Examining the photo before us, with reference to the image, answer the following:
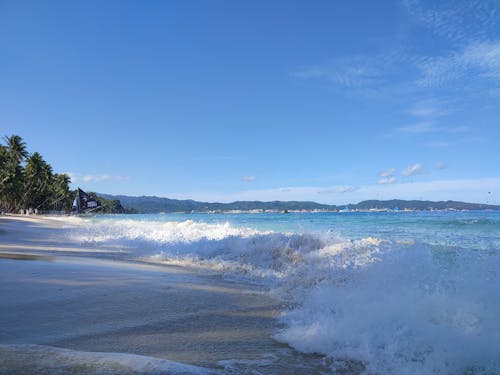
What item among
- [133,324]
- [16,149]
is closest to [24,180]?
[16,149]

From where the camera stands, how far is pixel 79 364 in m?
2.39

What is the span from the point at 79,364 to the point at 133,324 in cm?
139

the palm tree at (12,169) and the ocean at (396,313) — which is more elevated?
the palm tree at (12,169)

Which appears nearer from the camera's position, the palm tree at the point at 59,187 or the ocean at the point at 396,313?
the ocean at the point at 396,313

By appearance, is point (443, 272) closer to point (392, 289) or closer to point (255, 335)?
point (392, 289)

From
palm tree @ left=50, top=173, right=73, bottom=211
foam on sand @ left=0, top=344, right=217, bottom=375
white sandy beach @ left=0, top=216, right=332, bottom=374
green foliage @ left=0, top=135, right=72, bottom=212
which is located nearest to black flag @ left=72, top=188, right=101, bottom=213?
green foliage @ left=0, top=135, right=72, bottom=212

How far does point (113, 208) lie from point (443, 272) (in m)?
171

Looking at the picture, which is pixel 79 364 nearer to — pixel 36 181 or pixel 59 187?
pixel 36 181

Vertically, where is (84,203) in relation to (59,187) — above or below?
below

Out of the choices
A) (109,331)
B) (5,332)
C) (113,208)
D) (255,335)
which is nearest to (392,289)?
(255,335)

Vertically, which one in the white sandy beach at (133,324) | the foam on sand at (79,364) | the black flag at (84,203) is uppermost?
the black flag at (84,203)

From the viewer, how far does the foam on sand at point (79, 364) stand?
229 centimetres

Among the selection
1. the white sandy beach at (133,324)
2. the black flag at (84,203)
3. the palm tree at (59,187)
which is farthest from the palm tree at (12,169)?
the white sandy beach at (133,324)

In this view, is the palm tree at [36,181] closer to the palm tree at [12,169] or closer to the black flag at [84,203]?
the palm tree at [12,169]
